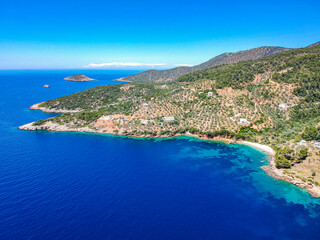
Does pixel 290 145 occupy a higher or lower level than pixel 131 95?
lower

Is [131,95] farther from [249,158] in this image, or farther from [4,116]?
[249,158]

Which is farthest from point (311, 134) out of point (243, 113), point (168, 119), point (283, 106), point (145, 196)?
point (145, 196)

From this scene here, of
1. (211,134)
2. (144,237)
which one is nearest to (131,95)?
(211,134)

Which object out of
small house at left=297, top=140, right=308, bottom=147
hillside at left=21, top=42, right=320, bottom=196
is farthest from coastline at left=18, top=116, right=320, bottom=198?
small house at left=297, top=140, right=308, bottom=147

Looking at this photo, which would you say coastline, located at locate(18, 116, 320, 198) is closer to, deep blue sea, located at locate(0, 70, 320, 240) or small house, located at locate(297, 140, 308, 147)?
deep blue sea, located at locate(0, 70, 320, 240)

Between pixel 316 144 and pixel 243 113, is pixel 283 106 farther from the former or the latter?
pixel 316 144

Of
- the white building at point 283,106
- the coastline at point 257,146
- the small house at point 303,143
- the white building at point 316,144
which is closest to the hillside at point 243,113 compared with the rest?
the white building at point 316,144
